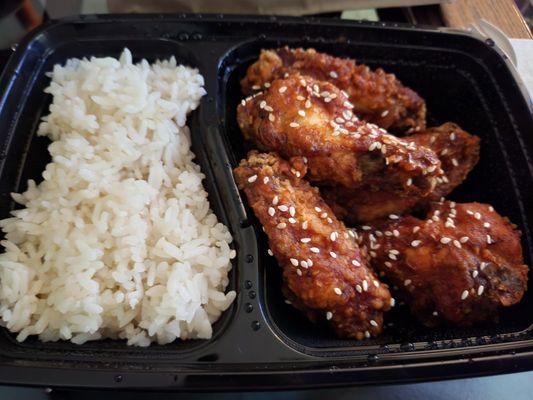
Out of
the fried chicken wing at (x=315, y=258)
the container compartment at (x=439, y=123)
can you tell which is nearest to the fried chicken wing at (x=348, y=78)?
A: the container compartment at (x=439, y=123)

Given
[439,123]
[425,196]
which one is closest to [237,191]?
[425,196]

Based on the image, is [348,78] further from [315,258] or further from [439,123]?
[315,258]

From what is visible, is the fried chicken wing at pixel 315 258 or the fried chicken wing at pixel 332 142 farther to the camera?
the fried chicken wing at pixel 332 142

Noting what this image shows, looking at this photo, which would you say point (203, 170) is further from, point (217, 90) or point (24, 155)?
point (24, 155)

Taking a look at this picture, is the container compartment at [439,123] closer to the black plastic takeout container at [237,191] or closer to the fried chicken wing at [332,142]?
the black plastic takeout container at [237,191]

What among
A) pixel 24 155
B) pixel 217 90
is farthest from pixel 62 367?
pixel 217 90

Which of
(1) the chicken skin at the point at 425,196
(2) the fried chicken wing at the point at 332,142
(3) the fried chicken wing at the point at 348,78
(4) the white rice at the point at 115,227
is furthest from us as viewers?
(3) the fried chicken wing at the point at 348,78

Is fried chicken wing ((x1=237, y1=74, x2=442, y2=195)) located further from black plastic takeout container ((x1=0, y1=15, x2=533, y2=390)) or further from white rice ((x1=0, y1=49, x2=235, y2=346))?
white rice ((x1=0, y1=49, x2=235, y2=346))
